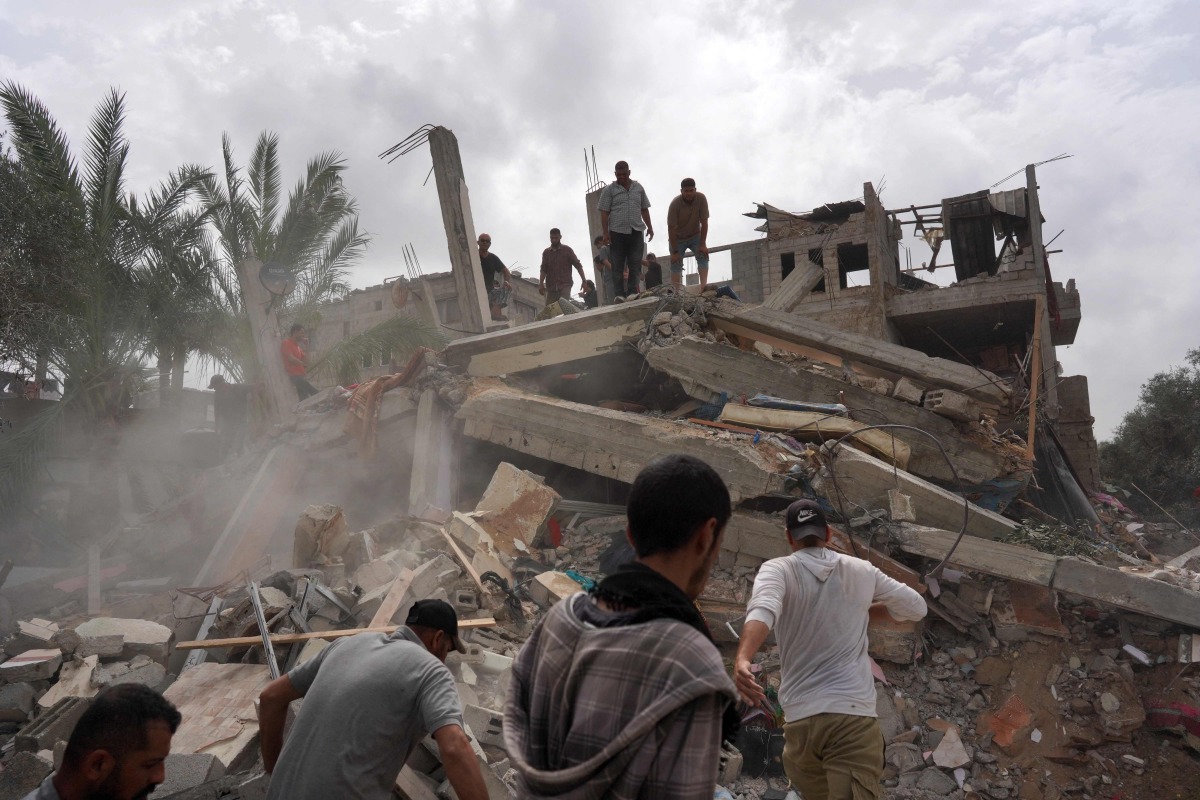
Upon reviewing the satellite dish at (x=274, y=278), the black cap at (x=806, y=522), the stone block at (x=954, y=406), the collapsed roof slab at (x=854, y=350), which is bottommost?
the black cap at (x=806, y=522)

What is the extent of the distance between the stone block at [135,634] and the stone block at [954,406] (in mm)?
7060

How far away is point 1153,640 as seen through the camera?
5.50m

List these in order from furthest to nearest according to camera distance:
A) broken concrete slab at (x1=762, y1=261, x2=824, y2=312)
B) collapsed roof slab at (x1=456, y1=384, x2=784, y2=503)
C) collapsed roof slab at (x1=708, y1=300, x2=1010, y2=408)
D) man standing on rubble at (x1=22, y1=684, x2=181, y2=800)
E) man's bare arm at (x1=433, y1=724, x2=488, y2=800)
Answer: broken concrete slab at (x1=762, y1=261, x2=824, y2=312), collapsed roof slab at (x1=708, y1=300, x2=1010, y2=408), collapsed roof slab at (x1=456, y1=384, x2=784, y2=503), man's bare arm at (x1=433, y1=724, x2=488, y2=800), man standing on rubble at (x1=22, y1=684, x2=181, y2=800)

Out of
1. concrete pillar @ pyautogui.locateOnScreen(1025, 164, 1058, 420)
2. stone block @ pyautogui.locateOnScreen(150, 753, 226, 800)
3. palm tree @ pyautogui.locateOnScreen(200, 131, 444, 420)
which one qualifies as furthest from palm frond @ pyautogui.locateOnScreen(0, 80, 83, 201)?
concrete pillar @ pyautogui.locateOnScreen(1025, 164, 1058, 420)

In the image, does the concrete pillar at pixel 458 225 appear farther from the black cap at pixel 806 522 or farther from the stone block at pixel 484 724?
the black cap at pixel 806 522

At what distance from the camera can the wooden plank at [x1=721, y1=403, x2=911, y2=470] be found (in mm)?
7184

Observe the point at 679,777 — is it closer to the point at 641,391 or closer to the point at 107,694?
the point at 107,694

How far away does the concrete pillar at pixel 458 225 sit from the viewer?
11000 millimetres

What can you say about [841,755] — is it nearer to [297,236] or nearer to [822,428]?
[822,428]

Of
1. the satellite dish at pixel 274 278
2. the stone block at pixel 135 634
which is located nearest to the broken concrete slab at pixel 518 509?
the stone block at pixel 135 634

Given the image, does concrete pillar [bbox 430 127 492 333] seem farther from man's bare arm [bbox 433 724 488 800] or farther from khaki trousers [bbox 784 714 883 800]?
man's bare arm [bbox 433 724 488 800]

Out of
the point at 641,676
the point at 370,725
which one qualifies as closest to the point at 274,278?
the point at 370,725

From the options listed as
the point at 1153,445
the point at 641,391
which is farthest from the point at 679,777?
the point at 1153,445

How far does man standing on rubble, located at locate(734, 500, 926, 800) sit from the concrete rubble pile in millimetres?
260
